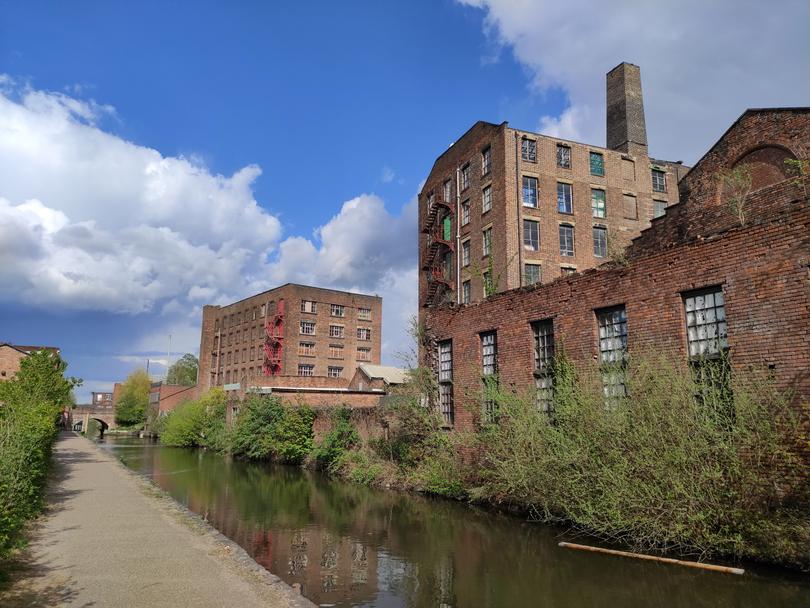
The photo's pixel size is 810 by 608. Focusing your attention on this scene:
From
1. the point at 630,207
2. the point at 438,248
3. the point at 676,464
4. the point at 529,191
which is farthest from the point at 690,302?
the point at 438,248

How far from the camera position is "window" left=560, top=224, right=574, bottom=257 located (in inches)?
1259

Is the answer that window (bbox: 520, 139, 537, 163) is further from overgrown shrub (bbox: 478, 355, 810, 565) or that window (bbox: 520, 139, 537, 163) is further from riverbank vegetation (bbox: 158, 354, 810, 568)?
overgrown shrub (bbox: 478, 355, 810, 565)

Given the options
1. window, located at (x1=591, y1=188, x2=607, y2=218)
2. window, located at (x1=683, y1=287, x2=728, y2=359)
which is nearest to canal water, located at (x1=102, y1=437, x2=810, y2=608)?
window, located at (x1=683, y1=287, x2=728, y2=359)

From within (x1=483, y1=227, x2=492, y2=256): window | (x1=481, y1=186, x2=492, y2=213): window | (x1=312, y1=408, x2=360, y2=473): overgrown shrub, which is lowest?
(x1=312, y1=408, x2=360, y2=473): overgrown shrub

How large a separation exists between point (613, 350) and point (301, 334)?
145ft

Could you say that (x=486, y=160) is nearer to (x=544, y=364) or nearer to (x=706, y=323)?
(x=544, y=364)

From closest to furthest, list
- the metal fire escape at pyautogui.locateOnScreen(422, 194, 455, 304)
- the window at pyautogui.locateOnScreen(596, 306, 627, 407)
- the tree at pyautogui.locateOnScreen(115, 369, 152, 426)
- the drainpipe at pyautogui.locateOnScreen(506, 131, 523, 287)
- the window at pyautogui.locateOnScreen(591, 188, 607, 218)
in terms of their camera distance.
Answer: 1. the window at pyautogui.locateOnScreen(596, 306, 627, 407)
2. the drainpipe at pyautogui.locateOnScreen(506, 131, 523, 287)
3. the window at pyautogui.locateOnScreen(591, 188, 607, 218)
4. the metal fire escape at pyautogui.locateOnScreen(422, 194, 455, 304)
5. the tree at pyautogui.locateOnScreen(115, 369, 152, 426)

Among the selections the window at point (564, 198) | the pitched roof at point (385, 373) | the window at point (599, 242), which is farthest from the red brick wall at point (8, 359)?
the window at point (599, 242)

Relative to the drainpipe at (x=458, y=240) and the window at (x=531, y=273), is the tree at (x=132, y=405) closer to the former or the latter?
the drainpipe at (x=458, y=240)

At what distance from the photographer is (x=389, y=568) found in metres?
10.2

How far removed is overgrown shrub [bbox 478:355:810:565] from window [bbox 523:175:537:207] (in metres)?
19.8

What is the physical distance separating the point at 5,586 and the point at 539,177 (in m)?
29.7

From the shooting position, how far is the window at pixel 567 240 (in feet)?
105

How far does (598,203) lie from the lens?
109 feet
